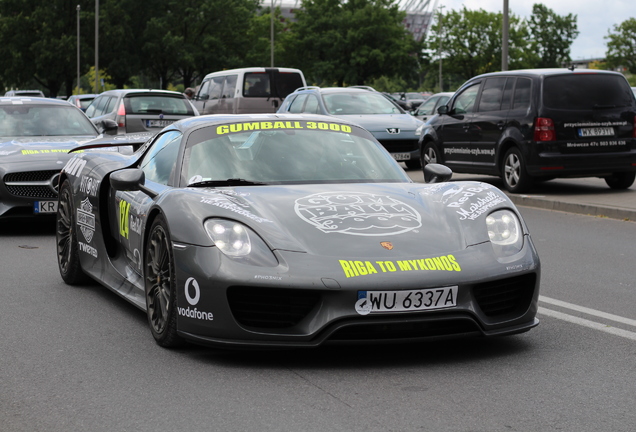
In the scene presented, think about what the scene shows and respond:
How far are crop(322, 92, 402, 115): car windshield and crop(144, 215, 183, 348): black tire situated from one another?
47.0 ft

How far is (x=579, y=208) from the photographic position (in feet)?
41.9

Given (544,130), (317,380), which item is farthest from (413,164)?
(317,380)

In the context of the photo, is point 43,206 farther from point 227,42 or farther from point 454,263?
point 227,42

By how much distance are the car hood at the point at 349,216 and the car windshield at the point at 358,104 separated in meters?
14.2

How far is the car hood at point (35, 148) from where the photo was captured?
10.8 m

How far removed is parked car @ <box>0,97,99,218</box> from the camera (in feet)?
34.7

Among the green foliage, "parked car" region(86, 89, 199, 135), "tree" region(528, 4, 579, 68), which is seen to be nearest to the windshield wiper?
"parked car" region(86, 89, 199, 135)

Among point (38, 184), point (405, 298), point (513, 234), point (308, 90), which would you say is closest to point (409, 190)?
point (513, 234)

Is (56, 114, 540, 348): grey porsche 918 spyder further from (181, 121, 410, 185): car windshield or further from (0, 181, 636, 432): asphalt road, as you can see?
(0, 181, 636, 432): asphalt road

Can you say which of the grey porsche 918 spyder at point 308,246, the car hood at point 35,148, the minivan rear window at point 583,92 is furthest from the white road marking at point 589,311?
the minivan rear window at point 583,92

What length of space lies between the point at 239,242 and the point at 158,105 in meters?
14.9

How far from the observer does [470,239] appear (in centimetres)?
512

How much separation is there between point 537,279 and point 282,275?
1355 millimetres

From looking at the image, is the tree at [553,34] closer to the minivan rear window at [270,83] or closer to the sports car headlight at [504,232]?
the minivan rear window at [270,83]
